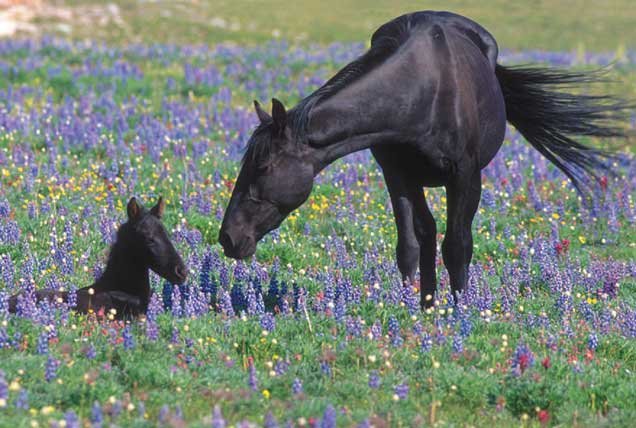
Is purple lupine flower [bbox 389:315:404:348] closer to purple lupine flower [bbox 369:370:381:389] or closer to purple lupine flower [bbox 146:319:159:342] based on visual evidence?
purple lupine flower [bbox 369:370:381:389]

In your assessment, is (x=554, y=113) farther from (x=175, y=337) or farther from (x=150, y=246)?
(x=175, y=337)

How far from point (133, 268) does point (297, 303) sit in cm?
128

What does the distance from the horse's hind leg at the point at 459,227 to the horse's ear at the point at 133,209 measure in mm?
2472

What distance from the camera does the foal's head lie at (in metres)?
8.13

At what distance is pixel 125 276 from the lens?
325 inches

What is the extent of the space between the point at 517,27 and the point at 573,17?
4.13m

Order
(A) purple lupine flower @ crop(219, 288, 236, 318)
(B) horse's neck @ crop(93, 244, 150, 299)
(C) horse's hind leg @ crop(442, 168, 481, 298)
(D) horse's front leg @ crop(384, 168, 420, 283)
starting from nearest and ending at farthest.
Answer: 1. (A) purple lupine flower @ crop(219, 288, 236, 318)
2. (B) horse's neck @ crop(93, 244, 150, 299)
3. (C) horse's hind leg @ crop(442, 168, 481, 298)
4. (D) horse's front leg @ crop(384, 168, 420, 283)

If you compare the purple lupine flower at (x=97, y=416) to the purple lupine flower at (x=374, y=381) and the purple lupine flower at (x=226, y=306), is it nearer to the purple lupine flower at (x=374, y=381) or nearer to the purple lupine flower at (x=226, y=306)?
the purple lupine flower at (x=374, y=381)

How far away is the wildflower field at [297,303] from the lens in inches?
255

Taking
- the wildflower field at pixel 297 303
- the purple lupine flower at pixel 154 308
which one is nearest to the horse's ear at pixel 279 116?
the wildflower field at pixel 297 303

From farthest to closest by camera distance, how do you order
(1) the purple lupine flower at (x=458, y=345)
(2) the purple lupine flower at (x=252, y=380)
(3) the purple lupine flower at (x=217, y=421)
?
(1) the purple lupine flower at (x=458, y=345) → (2) the purple lupine flower at (x=252, y=380) → (3) the purple lupine flower at (x=217, y=421)

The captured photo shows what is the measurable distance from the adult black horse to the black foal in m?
0.60

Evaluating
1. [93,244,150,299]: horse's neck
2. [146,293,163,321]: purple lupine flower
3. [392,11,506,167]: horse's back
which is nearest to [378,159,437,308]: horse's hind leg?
[392,11,506,167]: horse's back

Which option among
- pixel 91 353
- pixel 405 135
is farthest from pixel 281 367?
pixel 405 135
